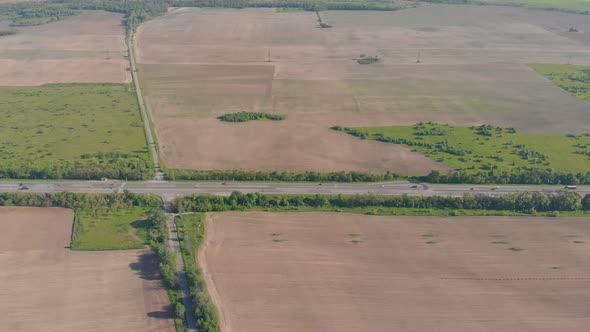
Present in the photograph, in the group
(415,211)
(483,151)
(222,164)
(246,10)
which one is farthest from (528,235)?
(246,10)

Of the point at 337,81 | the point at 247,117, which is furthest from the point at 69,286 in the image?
the point at 337,81

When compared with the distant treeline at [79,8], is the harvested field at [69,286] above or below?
below

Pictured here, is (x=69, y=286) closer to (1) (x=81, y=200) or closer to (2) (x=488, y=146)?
(1) (x=81, y=200)

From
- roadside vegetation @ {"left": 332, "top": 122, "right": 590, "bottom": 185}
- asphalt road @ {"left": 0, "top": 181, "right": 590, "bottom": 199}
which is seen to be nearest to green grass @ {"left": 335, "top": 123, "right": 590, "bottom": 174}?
roadside vegetation @ {"left": 332, "top": 122, "right": 590, "bottom": 185}

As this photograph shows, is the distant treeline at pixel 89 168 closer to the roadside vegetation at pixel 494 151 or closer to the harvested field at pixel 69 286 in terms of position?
the harvested field at pixel 69 286

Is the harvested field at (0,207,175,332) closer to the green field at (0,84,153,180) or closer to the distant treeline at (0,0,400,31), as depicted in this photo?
the green field at (0,84,153,180)

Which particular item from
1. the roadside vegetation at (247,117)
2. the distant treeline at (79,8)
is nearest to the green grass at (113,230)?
the roadside vegetation at (247,117)
